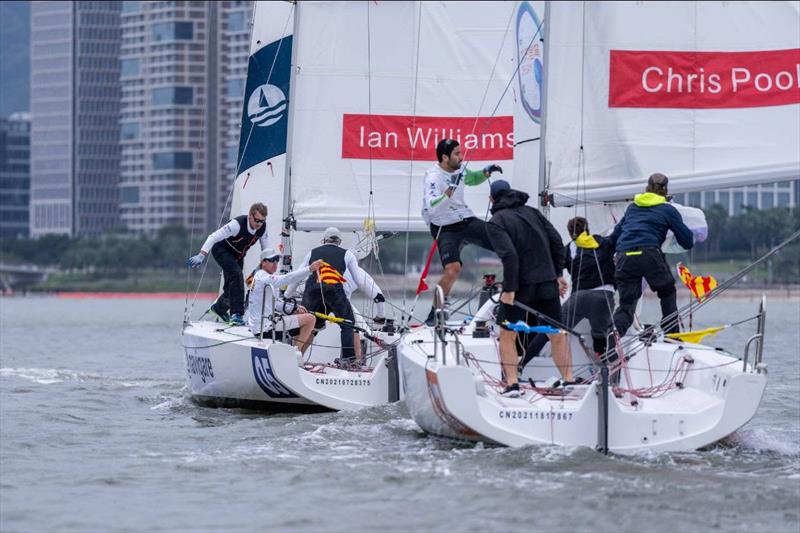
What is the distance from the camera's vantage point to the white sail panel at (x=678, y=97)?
517 inches

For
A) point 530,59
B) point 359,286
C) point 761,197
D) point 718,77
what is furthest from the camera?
point 761,197

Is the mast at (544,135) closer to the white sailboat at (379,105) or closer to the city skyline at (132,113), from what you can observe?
the white sailboat at (379,105)

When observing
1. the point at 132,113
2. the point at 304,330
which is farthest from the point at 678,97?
the point at 132,113

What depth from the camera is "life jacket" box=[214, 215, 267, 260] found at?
16953 millimetres

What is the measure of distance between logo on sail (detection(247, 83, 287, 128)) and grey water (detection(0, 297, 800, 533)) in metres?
5.18

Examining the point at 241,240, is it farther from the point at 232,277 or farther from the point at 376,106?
the point at 376,106

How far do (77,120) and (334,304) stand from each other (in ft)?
563

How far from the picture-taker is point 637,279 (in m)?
12.3

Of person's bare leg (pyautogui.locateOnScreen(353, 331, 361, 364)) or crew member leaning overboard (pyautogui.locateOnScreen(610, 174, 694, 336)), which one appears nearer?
crew member leaning overboard (pyautogui.locateOnScreen(610, 174, 694, 336))

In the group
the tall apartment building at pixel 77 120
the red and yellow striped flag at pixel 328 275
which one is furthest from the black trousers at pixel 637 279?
the tall apartment building at pixel 77 120

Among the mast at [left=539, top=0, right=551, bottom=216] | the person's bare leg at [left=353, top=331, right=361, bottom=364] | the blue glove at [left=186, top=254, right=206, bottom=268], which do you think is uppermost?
the mast at [left=539, top=0, right=551, bottom=216]

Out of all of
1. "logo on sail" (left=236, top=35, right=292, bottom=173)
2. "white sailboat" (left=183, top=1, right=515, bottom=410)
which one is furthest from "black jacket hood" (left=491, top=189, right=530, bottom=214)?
"logo on sail" (left=236, top=35, right=292, bottom=173)

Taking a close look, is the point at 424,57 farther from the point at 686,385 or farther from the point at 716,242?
the point at 716,242

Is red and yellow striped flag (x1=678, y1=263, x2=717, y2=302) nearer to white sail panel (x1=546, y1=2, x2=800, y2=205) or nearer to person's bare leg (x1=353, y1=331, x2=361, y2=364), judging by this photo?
white sail panel (x1=546, y1=2, x2=800, y2=205)
